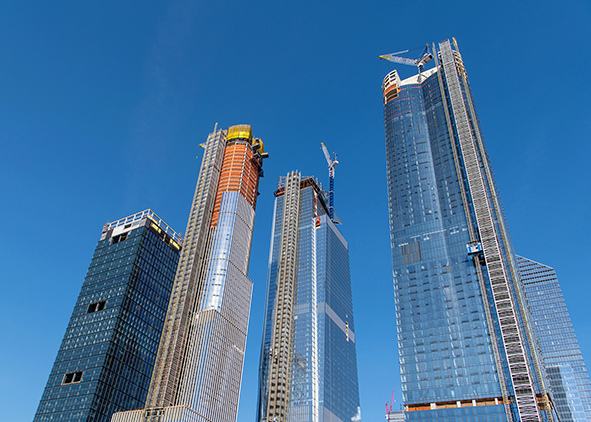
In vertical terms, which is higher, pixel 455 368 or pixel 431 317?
pixel 431 317

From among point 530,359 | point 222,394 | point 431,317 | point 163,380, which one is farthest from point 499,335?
point 163,380

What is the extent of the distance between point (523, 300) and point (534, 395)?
38903mm

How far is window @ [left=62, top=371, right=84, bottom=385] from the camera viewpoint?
7698 inches

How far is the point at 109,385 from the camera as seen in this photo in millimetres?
194125

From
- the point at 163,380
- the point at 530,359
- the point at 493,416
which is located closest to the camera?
the point at 493,416

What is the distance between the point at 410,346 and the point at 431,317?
1396 centimetres

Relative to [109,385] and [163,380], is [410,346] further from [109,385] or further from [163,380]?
[109,385]

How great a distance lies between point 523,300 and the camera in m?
192

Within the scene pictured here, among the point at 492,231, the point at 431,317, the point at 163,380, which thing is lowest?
the point at 163,380

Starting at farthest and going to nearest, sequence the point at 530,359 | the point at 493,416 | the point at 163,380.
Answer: the point at 163,380
the point at 530,359
the point at 493,416

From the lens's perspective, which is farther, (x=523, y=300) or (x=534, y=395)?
(x=523, y=300)

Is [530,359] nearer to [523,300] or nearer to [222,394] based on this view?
[523,300]

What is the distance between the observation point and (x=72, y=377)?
197 metres

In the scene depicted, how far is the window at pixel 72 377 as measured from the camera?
196 meters
